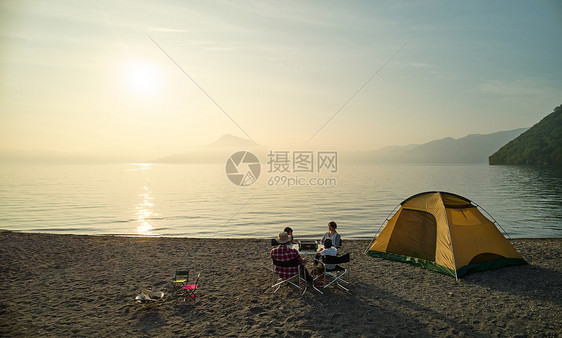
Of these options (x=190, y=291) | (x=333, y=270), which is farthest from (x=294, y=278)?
(x=190, y=291)

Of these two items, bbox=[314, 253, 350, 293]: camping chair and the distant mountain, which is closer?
bbox=[314, 253, 350, 293]: camping chair

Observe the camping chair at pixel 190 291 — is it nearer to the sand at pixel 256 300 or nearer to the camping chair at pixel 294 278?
the sand at pixel 256 300

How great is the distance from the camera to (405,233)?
11258 millimetres

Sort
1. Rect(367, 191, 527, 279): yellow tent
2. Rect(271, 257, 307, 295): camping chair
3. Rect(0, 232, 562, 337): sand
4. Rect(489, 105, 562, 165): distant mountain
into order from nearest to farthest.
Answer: Rect(0, 232, 562, 337): sand
Rect(271, 257, 307, 295): camping chair
Rect(367, 191, 527, 279): yellow tent
Rect(489, 105, 562, 165): distant mountain

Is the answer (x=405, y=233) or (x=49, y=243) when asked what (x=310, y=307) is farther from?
(x=49, y=243)

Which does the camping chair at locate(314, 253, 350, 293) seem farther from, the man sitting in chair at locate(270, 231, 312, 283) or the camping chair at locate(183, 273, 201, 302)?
the camping chair at locate(183, 273, 201, 302)

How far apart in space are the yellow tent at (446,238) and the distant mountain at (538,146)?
183 meters

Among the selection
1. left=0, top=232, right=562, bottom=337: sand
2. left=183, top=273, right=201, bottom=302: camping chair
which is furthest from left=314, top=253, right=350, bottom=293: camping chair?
left=183, top=273, right=201, bottom=302: camping chair

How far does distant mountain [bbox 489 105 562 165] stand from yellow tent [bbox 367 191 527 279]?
183290 mm

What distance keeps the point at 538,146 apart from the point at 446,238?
197200 mm

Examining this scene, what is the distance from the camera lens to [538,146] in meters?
167

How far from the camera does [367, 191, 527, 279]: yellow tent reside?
10.0 metres

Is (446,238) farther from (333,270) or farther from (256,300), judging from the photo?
(256,300)

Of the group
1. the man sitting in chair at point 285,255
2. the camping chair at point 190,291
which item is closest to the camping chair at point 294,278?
the man sitting in chair at point 285,255
